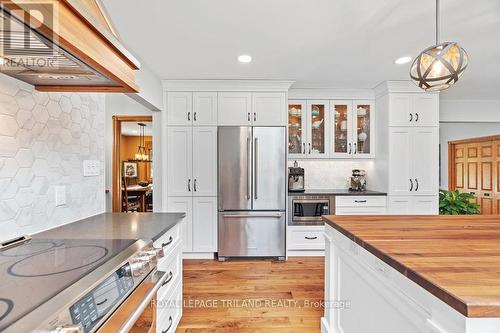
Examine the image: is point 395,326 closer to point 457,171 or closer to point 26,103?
point 26,103

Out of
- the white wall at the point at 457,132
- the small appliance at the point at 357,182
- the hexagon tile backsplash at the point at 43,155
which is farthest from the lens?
the white wall at the point at 457,132

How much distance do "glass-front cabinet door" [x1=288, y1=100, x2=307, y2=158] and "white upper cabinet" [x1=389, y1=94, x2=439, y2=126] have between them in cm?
118

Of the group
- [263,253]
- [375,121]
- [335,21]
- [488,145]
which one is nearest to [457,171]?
[488,145]

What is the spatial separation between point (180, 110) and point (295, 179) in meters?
1.89

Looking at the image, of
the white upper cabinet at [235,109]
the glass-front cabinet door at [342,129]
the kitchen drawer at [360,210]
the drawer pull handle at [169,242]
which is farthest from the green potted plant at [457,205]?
the drawer pull handle at [169,242]

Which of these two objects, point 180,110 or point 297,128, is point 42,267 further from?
point 297,128

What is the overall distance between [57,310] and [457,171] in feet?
25.2

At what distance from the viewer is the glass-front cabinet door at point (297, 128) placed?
4.01 meters

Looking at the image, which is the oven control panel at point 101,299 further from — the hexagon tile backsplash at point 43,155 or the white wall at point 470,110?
the white wall at point 470,110

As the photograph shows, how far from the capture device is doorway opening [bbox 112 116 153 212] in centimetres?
429

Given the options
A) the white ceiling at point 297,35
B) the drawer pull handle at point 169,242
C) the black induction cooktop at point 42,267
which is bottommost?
the drawer pull handle at point 169,242

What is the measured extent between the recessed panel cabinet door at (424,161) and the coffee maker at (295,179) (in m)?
1.53

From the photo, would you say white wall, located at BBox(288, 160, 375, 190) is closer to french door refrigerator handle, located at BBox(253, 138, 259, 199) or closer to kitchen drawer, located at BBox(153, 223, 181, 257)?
french door refrigerator handle, located at BBox(253, 138, 259, 199)

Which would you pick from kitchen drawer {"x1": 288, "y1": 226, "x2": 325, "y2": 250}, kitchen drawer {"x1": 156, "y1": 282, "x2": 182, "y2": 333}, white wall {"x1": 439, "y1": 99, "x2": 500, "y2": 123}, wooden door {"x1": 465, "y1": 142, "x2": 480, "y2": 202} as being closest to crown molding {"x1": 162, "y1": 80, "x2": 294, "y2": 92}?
kitchen drawer {"x1": 288, "y1": 226, "x2": 325, "y2": 250}
